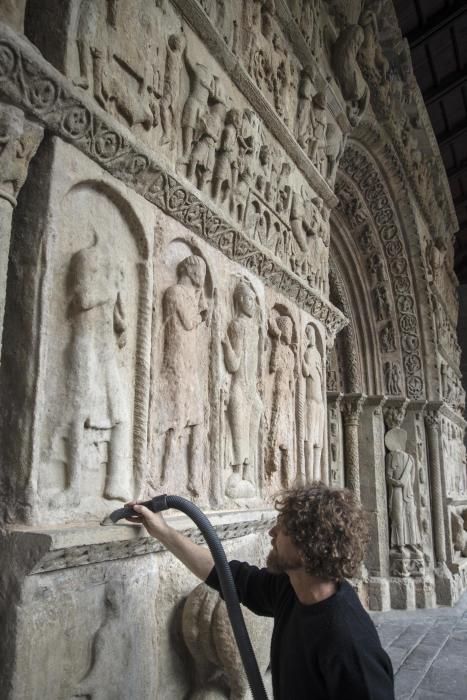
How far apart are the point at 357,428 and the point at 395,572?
6.36ft

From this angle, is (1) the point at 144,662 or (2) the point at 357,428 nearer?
(1) the point at 144,662

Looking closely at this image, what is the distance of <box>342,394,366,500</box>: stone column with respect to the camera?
8250mm

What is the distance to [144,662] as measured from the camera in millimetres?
2396

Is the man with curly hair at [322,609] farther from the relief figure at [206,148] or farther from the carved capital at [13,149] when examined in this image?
the relief figure at [206,148]

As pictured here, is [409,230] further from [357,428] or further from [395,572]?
[395,572]

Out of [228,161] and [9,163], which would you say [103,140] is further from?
[228,161]

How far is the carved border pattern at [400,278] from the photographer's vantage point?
8.41m

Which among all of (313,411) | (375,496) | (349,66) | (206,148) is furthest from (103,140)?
(375,496)

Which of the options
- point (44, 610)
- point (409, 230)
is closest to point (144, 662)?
point (44, 610)

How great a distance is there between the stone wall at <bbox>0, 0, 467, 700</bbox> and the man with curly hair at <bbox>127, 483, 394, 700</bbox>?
727 millimetres

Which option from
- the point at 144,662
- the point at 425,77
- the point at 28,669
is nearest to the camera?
the point at 28,669

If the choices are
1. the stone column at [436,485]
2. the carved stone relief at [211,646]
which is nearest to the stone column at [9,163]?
the carved stone relief at [211,646]

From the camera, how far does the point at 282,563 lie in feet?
5.83

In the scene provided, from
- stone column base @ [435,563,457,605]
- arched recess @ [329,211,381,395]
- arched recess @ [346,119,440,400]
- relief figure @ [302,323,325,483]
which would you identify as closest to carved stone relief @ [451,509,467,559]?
A: stone column base @ [435,563,457,605]
